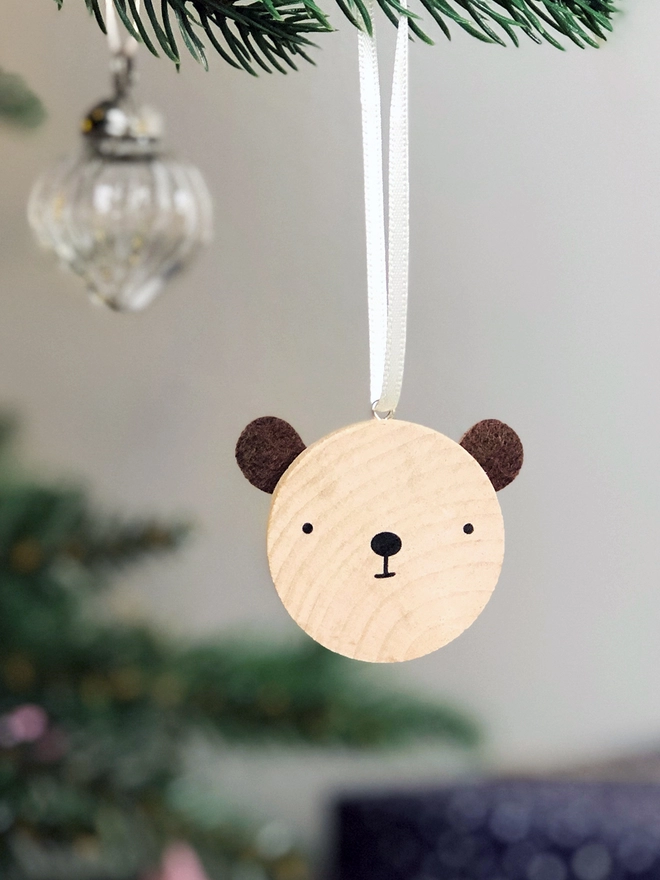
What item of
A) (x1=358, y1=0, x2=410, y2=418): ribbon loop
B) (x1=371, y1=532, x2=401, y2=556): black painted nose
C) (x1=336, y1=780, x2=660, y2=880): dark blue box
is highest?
(x1=358, y1=0, x2=410, y2=418): ribbon loop

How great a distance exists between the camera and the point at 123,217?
520mm

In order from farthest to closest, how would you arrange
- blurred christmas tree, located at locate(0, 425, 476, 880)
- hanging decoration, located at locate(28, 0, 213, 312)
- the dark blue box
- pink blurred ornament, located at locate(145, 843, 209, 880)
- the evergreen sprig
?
the dark blue box < pink blurred ornament, located at locate(145, 843, 209, 880) < blurred christmas tree, located at locate(0, 425, 476, 880) < hanging decoration, located at locate(28, 0, 213, 312) < the evergreen sprig

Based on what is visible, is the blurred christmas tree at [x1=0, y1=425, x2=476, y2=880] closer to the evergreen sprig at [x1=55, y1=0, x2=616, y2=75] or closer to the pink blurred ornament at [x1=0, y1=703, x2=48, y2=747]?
the pink blurred ornament at [x1=0, y1=703, x2=48, y2=747]

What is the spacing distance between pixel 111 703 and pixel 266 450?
38 cm

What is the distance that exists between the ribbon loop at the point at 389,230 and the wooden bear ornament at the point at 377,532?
28 millimetres

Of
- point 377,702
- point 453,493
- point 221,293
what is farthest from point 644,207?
point 453,493

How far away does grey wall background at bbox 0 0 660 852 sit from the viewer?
92cm

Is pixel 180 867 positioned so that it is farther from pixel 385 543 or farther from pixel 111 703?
pixel 385 543

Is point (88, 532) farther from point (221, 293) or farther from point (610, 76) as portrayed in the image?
point (610, 76)

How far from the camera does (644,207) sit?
0.93m

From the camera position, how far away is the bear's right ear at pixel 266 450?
0.35m

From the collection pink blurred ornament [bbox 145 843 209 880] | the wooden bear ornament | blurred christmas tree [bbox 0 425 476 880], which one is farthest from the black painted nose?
pink blurred ornament [bbox 145 843 209 880]

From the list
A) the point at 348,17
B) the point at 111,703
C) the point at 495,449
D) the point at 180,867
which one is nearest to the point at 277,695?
the point at 111,703

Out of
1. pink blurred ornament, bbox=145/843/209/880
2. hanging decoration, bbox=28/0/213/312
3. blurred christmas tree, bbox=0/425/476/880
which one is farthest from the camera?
pink blurred ornament, bbox=145/843/209/880
